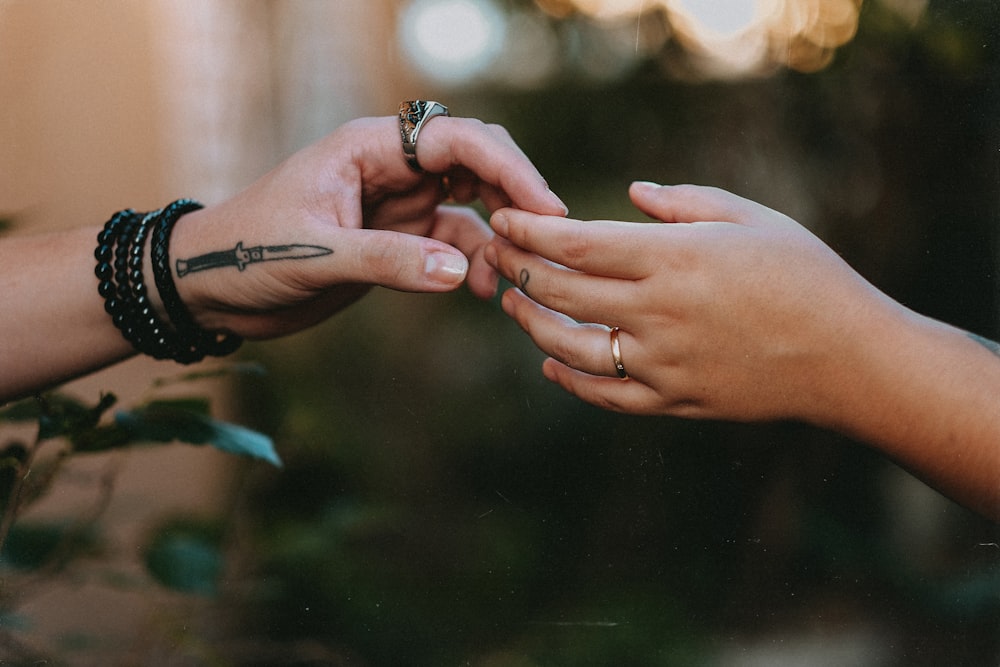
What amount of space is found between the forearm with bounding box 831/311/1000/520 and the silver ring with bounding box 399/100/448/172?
51 cm

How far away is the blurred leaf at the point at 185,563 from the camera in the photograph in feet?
2.70

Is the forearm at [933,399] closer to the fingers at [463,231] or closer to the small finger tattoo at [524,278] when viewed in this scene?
the small finger tattoo at [524,278]

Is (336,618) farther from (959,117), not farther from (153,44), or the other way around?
(959,117)

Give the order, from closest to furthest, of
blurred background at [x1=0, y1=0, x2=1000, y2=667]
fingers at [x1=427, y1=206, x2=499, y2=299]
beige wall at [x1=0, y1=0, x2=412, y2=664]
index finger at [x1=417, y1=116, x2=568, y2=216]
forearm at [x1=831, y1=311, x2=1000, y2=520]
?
forearm at [x1=831, y1=311, x2=1000, y2=520] < index finger at [x1=417, y1=116, x2=568, y2=216] < fingers at [x1=427, y1=206, x2=499, y2=299] < blurred background at [x1=0, y1=0, x2=1000, y2=667] < beige wall at [x1=0, y1=0, x2=412, y2=664]

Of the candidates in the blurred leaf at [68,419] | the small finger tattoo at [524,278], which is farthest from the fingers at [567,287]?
the blurred leaf at [68,419]

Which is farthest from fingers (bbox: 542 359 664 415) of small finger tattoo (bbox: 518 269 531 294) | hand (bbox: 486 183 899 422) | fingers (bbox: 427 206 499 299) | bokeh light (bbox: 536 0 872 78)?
bokeh light (bbox: 536 0 872 78)

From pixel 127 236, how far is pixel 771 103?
1149mm

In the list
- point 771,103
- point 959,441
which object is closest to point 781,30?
point 771,103

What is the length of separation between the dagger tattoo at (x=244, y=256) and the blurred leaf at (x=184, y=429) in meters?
0.16

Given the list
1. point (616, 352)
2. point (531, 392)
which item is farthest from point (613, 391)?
point (531, 392)

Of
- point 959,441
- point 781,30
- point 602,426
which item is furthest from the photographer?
point 602,426

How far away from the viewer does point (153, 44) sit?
67.3 inches

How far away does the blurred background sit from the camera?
1.23m

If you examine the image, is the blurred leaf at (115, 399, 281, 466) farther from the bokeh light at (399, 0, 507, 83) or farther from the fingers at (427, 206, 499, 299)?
the bokeh light at (399, 0, 507, 83)
